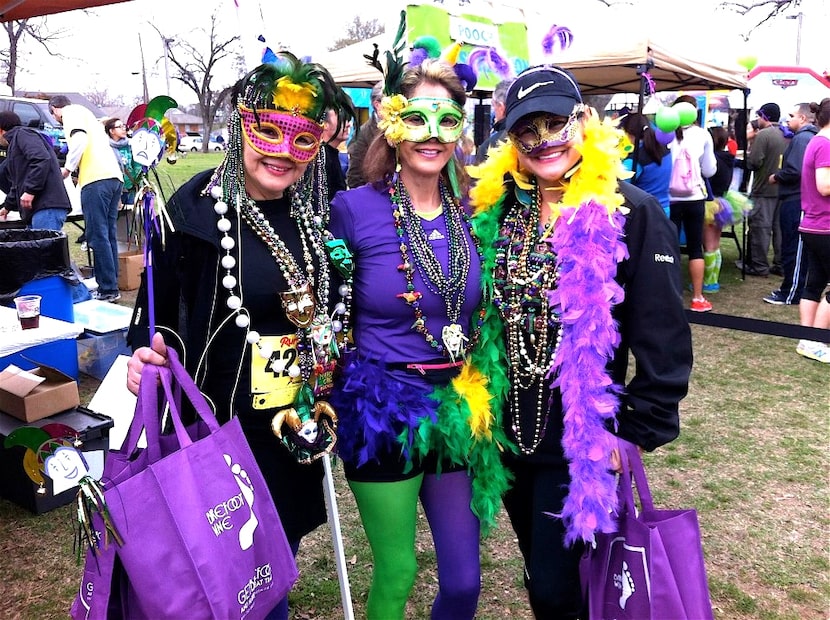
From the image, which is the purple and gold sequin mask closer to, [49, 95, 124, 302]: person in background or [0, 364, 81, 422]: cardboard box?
[0, 364, 81, 422]: cardboard box

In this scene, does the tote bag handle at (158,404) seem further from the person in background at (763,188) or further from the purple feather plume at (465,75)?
the person in background at (763,188)

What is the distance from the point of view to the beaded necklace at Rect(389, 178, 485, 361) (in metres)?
1.91

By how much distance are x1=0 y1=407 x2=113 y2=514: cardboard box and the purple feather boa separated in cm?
239

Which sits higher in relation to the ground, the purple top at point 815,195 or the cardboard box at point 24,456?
the purple top at point 815,195

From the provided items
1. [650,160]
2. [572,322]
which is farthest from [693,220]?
[572,322]

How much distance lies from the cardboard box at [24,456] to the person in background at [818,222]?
4964mm

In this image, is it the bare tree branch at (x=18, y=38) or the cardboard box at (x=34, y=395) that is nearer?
the cardboard box at (x=34, y=395)

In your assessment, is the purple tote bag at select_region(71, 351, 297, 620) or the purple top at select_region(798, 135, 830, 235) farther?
the purple top at select_region(798, 135, 830, 235)

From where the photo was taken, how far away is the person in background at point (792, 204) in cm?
686

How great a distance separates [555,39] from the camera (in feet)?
8.25

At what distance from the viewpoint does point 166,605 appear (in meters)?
1.43

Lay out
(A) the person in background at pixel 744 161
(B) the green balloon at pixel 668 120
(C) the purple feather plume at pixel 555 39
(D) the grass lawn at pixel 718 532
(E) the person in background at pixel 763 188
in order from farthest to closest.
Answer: (A) the person in background at pixel 744 161, (E) the person in background at pixel 763 188, (B) the green balloon at pixel 668 120, (D) the grass lawn at pixel 718 532, (C) the purple feather plume at pixel 555 39

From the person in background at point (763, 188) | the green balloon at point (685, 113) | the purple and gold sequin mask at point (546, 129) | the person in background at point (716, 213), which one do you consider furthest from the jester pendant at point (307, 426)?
the person in background at point (763, 188)

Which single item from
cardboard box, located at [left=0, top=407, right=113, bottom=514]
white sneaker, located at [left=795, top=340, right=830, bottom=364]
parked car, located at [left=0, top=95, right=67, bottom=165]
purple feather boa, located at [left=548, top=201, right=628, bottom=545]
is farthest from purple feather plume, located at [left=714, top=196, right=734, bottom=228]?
parked car, located at [left=0, top=95, right=67, bottom=165]
